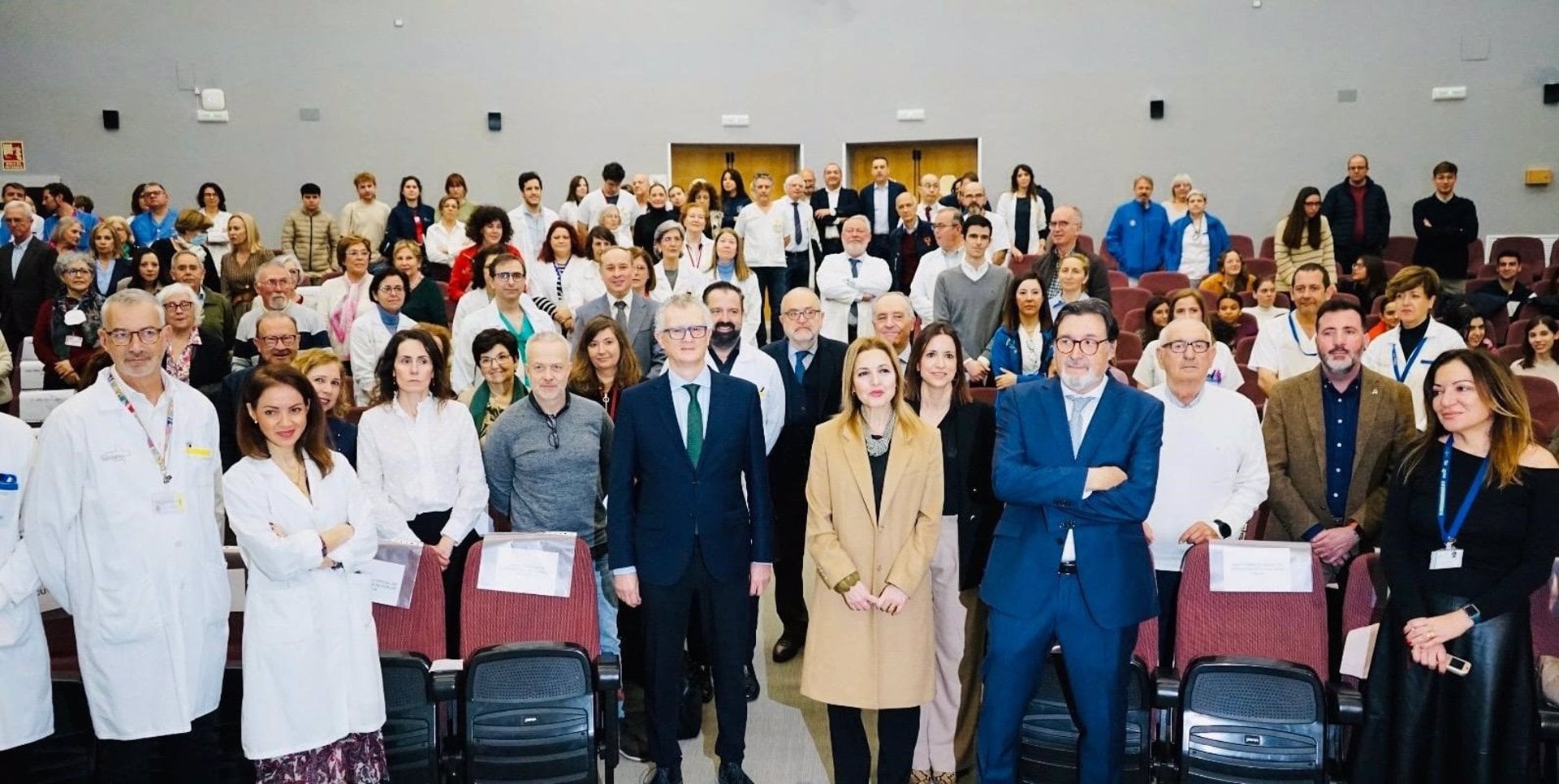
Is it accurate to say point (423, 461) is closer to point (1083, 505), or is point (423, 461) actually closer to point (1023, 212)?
point (1083, 505)

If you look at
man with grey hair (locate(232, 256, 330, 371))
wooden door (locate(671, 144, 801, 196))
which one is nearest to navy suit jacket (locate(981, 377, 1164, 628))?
man with grey hair (locate(232, 256, 330, 371))

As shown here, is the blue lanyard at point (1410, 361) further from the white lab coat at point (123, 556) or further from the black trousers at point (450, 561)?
the white lab coat at point (123, 556)

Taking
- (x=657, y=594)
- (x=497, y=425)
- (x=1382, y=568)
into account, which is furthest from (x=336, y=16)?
(x=1382, y=568)

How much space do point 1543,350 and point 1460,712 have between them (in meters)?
3.98

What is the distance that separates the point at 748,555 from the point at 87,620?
1732 millimetres

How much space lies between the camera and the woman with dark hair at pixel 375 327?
16.8ft

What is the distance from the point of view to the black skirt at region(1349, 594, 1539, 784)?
284 centimetres

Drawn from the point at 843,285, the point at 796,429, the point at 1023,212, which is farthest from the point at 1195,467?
the point at 1023,212

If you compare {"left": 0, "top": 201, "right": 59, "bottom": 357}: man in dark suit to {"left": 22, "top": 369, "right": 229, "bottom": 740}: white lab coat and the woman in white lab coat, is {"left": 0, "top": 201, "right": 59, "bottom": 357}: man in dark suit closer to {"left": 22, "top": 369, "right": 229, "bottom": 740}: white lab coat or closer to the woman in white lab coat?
{"left": 22, "top": 369, "right": 229, "bottom": 740}: white lab coat

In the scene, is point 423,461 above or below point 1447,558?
above

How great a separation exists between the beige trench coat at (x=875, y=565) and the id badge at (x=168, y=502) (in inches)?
64.7

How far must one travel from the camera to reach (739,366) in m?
4.18

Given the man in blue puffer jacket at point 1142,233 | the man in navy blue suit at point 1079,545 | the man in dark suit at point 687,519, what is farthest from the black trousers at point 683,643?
the man in blue puffer jacket at point 1142,233

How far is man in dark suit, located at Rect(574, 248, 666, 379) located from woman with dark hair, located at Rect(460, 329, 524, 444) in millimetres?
651
